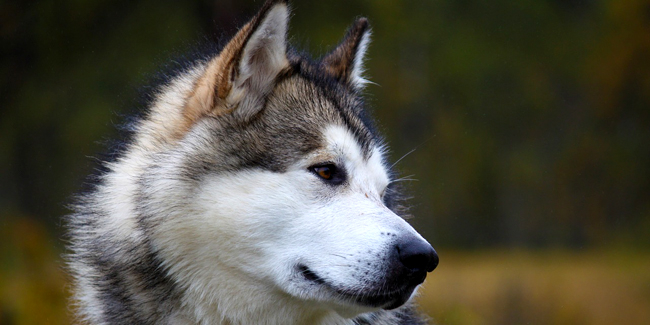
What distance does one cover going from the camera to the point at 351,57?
4.48 m

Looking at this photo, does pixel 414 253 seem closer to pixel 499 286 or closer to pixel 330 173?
pixel 330 173

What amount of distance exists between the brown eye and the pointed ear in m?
1.01

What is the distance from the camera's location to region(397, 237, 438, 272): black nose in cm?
317

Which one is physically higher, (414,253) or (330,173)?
(330,173)

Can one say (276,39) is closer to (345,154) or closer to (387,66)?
(345,154)

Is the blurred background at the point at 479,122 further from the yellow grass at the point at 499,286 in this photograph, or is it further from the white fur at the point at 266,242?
the white fur at the point at 266,242

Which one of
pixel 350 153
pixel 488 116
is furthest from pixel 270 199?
pixel 488 116

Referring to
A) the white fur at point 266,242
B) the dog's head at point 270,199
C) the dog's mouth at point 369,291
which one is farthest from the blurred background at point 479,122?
the white fur at point 266,242

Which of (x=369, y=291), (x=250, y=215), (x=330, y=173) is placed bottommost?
(x=369, y=291)

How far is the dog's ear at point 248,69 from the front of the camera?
3504 mm

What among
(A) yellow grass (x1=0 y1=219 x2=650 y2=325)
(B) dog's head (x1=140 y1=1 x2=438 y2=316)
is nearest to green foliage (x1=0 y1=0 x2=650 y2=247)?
(A) yellow grass (x1=0 y1=219 x2=650 y2=325)

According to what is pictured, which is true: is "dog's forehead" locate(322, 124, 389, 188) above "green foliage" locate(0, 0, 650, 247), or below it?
below

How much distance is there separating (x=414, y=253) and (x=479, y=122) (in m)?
16.9

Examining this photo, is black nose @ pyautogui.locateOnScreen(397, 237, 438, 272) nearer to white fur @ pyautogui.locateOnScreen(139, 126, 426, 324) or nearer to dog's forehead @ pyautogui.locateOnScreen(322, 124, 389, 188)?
white fur @ pyautogui.locateOnScreen(139, 126, 426, 324)
